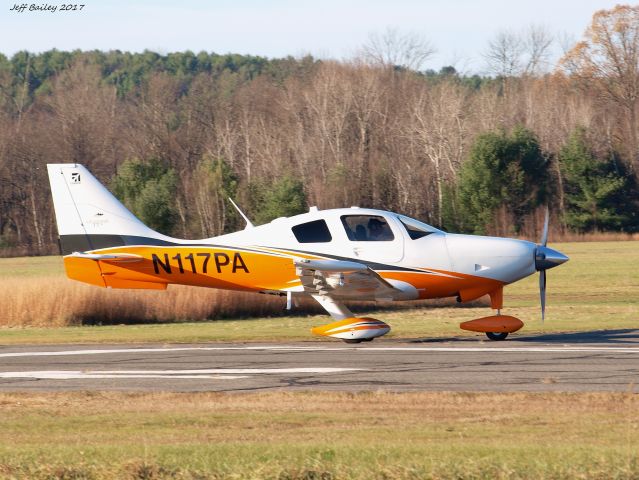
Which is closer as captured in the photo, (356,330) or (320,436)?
(320,436)

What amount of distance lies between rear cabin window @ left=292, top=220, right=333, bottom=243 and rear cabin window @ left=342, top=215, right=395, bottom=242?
1.23ft

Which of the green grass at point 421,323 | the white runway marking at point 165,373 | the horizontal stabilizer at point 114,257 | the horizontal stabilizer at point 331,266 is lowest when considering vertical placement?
the green grass at point 421,323

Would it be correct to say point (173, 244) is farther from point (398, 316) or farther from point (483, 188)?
point (483, 188)

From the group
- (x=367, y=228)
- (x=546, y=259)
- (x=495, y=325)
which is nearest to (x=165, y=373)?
(x=367, y=228)

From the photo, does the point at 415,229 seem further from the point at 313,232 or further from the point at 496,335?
the point at 496,335

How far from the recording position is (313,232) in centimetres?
1952

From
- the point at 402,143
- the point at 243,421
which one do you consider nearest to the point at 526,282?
the point at 243,421

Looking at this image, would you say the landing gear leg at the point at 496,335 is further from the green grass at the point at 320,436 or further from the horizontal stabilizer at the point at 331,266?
the green grass at the point at 320,436

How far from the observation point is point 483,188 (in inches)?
2847

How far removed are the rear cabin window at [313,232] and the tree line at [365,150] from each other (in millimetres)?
48677

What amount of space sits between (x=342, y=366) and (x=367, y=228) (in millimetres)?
3982

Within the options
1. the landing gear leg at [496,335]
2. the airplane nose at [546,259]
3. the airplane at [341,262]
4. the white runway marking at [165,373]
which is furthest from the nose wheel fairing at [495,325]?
the white runway marking at [165,373]

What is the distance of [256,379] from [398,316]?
12.4 meters

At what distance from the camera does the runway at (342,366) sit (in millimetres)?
14266
